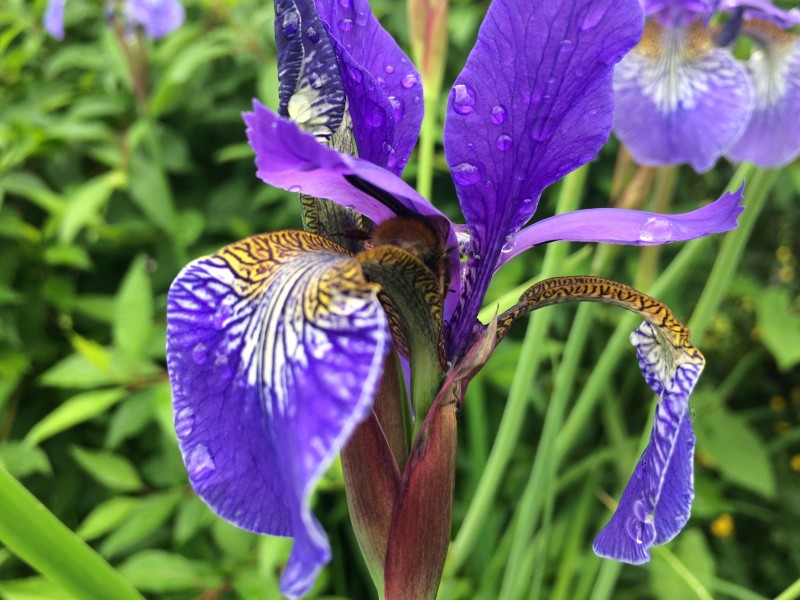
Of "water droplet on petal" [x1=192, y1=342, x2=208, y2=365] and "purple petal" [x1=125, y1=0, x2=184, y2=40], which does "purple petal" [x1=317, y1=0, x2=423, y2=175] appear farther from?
"purple petal" [x1=125, y1=0, x2=184, y2=40]

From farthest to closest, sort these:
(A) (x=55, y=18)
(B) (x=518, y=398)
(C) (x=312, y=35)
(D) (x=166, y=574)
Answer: (A) (x=55, y=18) < (D) (x=166, y=574) < (B) (x=518, y=398) < (C) (x=312, y=35)

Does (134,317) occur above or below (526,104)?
below

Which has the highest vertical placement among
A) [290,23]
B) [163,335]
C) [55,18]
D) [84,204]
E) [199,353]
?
[290,23]

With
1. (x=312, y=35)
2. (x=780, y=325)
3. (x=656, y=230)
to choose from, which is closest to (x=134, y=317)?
(x=312, y=35)

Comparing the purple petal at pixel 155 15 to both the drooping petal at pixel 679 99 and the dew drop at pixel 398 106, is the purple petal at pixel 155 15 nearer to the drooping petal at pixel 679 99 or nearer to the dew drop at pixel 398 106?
the drooping petal at pixel 679 99

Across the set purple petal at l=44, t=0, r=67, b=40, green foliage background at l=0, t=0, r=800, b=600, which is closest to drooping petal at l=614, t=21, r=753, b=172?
green foliage background at l=0, t=0, r=800, b=600

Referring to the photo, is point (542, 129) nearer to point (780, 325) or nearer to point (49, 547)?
point (49, 547)
